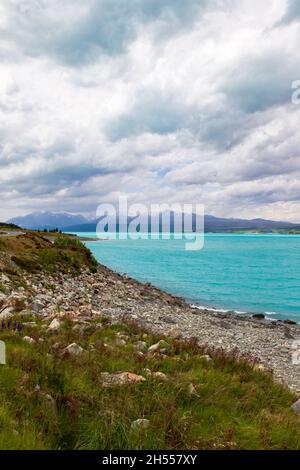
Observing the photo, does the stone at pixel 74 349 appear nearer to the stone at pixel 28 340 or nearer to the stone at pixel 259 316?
the stone at pixel 28 340

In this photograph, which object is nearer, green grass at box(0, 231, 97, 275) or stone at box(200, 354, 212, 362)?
stone at box(200, 354, 212, 362)

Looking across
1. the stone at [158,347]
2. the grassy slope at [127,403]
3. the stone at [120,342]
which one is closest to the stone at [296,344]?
the grassy slope at [127,403]

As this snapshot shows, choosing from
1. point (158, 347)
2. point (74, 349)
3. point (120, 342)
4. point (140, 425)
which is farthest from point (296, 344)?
point (140, 425)

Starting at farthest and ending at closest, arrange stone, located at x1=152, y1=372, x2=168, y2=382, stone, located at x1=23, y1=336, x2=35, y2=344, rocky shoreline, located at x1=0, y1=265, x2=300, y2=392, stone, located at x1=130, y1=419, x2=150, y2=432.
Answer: rocky shoreline, located at x1=0, y1=265, x2=300, y2=392 → stone, located at x1=23, y1=336, x2=35, y2=344 → stone, located at x1=152, y1=372, x2=168, y2=382 → stone, located at x1=130, y1=419, x2=150, y2=432

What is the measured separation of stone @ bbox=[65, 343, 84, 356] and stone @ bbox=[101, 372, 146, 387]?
1.20 meters

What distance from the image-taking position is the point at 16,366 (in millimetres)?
6562

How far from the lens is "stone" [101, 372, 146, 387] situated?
680 cm

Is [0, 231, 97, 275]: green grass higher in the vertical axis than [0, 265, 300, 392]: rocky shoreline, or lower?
higher

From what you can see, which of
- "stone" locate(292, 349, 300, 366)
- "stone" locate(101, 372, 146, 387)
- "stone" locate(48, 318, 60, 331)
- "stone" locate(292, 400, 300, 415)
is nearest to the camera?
"stone" locate(101, 372, 146, 387)

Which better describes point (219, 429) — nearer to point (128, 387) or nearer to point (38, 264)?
point (128, 387)

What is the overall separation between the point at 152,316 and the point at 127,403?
19366mm

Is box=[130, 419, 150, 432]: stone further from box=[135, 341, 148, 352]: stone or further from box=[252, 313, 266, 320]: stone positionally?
box=[252, 313, 266, 320]: stone

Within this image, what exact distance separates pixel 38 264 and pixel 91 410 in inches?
1067

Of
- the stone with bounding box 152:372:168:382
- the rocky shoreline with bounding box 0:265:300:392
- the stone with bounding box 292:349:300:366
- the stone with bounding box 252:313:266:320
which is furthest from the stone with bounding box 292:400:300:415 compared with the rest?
the stone with bounding box 252:313:266:320
